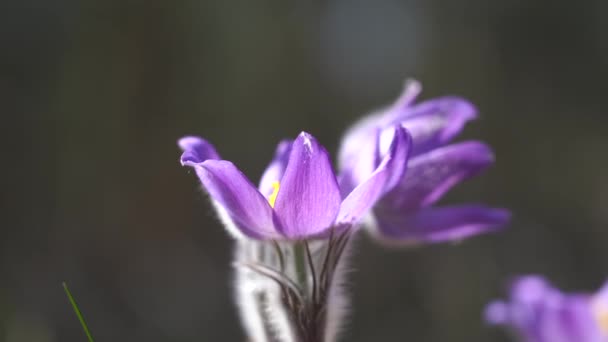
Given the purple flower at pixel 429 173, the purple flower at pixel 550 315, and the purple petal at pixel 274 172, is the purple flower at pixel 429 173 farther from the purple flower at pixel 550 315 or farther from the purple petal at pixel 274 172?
the purple flower at pixel 550 315

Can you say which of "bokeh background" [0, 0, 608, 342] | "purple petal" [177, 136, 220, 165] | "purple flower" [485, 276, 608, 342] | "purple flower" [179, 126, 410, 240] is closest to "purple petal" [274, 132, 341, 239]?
"purple flower" [179, 126, 410, 240]

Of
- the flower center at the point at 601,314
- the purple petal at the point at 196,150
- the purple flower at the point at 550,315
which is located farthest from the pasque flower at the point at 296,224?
the flower center at the point at 601,314

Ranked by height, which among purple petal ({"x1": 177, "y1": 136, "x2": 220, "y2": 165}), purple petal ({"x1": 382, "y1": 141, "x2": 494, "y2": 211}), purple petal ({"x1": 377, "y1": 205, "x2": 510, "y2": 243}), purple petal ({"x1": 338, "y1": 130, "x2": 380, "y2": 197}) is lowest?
purple petal ({"x1": 377, "y1": 205, "x2": 510, "y2": 243})

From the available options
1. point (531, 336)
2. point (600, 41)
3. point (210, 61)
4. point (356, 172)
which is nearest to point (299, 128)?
point (210, 61)

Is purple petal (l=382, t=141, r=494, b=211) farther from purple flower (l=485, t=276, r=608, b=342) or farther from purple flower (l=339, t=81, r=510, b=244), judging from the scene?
purple flower (l=485, t=276, r=608, b=342)

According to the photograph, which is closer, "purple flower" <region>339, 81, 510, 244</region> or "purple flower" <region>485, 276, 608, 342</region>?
"purple flower" <region>339, 81, 510, 244</region>

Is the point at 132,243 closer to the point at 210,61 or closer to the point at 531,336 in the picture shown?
the point at 210,61
